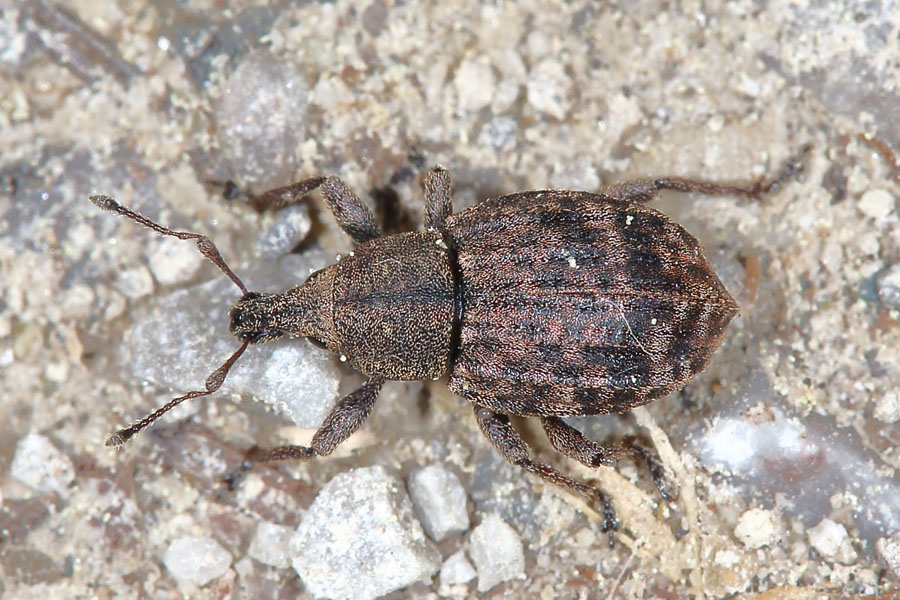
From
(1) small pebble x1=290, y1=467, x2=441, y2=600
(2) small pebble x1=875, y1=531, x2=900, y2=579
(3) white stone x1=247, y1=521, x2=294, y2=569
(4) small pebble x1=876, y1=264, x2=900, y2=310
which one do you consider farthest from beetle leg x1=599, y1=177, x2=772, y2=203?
(3) white stone x1=247, y1=521, x2=294, y2=569

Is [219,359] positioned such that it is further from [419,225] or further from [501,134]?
[501,134]

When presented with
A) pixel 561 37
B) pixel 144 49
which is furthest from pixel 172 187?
pixel 561 37

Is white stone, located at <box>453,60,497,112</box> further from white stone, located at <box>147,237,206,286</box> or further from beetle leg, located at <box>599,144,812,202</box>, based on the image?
white stone, located at <box>147,237,206,286</box>

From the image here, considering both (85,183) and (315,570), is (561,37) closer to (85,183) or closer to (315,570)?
(85,183)

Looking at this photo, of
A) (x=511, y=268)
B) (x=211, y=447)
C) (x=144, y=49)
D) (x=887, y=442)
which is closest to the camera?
(x=511, y=268)

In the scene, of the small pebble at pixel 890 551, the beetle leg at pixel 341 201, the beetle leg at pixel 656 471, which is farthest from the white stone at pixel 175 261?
the small pebble at pixel 890 551

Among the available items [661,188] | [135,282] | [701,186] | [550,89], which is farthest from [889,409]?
[135,282]
